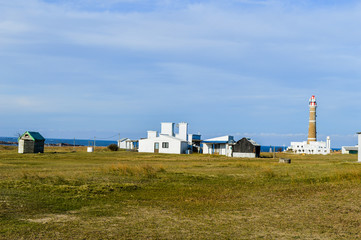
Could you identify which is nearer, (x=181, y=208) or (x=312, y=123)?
(x=181, y=208)

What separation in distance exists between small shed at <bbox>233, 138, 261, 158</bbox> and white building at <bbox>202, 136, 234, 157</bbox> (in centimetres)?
218

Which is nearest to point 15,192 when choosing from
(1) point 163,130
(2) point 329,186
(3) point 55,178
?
(3) point 55,178

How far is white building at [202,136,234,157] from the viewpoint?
224 feet

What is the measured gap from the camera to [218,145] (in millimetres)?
70438

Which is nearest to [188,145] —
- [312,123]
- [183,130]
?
[183,130]

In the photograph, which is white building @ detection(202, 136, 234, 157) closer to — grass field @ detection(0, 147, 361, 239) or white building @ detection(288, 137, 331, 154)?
white building @ detection(288, 137, 331, 154)

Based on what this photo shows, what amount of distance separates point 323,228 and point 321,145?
81.1m

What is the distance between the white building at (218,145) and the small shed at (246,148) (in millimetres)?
2175

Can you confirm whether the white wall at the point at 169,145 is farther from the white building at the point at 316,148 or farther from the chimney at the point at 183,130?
the white building at the point at 316,148

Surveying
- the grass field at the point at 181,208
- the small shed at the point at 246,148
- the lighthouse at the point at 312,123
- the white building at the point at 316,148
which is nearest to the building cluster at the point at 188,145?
the small shed at the point at 246,148

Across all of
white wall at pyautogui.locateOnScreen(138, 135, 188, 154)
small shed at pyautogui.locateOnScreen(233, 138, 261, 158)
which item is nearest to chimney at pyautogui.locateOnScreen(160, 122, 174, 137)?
white wall at pyautogui.locateOnScreen(138, 135, 188, 154)

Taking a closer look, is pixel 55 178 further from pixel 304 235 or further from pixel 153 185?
pixel 304 235

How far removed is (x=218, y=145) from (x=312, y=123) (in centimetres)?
3755

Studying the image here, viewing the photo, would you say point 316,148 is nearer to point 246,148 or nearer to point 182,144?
point 246,148
